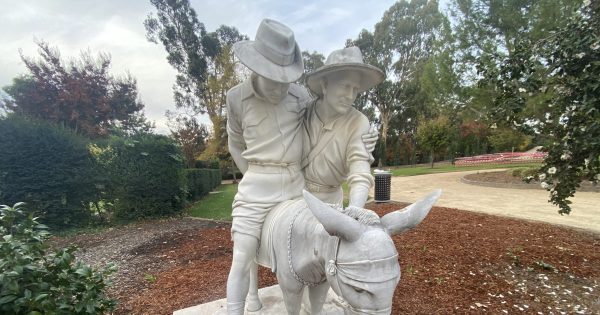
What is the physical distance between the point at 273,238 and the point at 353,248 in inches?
33.5

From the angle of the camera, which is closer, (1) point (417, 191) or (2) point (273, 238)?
(2) point (273, 238)

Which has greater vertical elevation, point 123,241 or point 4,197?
point 4,197

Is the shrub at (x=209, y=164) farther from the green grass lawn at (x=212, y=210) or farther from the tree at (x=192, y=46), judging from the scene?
the green grass lawn at (x=212, y=210)

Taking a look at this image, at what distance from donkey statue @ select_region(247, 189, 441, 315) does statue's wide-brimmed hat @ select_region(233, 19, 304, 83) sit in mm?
904

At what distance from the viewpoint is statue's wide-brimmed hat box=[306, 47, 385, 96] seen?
5.92ft

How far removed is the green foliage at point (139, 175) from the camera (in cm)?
970

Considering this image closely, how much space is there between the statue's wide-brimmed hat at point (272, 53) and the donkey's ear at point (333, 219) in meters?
0.96

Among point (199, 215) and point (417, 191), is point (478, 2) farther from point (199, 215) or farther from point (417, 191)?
point (199, 215)

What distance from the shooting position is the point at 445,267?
514 centimetres

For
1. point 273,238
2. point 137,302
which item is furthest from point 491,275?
point 137,302

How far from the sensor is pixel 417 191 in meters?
13.3

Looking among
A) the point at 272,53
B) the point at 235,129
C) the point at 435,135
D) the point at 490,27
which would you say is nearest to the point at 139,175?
the point at 235,129

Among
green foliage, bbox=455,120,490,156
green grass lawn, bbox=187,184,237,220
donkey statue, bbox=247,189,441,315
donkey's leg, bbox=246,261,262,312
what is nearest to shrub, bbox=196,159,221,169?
green grass lawn, bbox=187,184,237,220

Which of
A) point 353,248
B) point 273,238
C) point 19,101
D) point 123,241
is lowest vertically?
point 123,241
